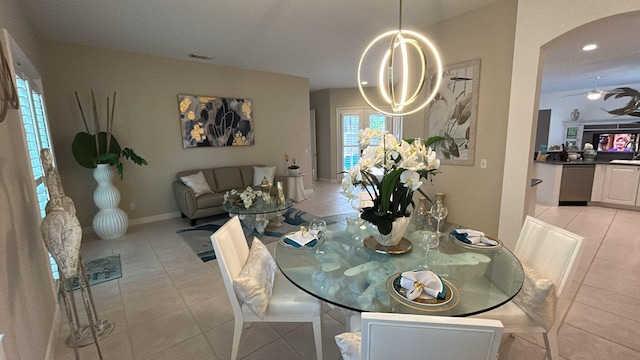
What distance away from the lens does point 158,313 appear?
2.20m

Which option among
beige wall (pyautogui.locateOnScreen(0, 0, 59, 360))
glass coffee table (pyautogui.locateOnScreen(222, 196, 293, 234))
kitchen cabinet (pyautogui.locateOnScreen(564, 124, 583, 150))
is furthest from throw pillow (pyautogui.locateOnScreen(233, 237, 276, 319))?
kitchen cabinet (pyautogui.locateOnScreen(564, 124, 583, 150))

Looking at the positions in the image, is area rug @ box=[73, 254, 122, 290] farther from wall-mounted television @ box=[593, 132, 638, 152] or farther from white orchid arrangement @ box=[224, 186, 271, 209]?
wall-mounted television @ box=[593, 132, 638, 152]

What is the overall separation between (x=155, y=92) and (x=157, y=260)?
2.80 m

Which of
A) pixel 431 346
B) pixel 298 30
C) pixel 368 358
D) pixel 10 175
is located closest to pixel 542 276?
pixel 431 346

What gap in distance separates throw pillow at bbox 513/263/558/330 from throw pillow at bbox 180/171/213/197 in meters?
4.23

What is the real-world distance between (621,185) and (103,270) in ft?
26.2

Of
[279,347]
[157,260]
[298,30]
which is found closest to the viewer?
[279,347]

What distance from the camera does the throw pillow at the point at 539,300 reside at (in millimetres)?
1372

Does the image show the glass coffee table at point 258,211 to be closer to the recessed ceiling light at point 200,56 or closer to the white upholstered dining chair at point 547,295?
the recessed ceiling light at point 200,56

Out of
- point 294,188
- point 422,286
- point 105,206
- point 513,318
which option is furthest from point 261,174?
point 513,318

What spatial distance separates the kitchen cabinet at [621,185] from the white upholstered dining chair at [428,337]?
20.5ft

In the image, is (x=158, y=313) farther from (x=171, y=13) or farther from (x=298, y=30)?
(x=298, y=30)

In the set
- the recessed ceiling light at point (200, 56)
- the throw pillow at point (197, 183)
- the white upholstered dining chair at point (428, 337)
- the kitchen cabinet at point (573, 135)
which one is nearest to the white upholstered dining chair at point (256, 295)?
the white upholstered dining chair at point (428, 337)

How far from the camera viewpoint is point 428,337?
2.73ft
